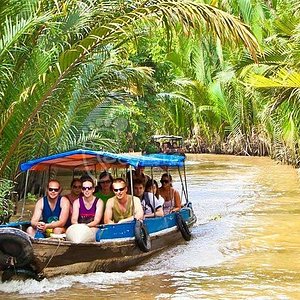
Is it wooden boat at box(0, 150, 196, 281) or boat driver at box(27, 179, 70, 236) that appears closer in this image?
wooden boat at box(0, 150, 196, 281)

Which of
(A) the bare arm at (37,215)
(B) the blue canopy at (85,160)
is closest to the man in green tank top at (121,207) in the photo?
(B) the blue canopy at (85,160)

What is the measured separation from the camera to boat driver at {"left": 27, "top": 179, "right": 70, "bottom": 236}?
31.2ft

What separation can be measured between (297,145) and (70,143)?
13331 millimetres

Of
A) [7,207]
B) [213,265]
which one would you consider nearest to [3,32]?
[7,207]

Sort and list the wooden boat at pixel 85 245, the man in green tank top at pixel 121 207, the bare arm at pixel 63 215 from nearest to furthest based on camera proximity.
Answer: the wooden boat at pixel 85 245, the bare arm at pixel 63 215, the man in green tank top at pixel 121 207

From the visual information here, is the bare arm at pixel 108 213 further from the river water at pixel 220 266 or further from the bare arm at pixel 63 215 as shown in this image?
the river water at pixel 220 266

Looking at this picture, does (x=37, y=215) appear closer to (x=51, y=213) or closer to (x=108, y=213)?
(x=51, y=213)

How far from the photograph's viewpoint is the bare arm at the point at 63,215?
950cm

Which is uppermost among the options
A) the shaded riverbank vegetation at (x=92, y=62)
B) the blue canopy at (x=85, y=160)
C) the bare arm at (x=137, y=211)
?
the shaded riverbank vegetation at (x=92, y=62)

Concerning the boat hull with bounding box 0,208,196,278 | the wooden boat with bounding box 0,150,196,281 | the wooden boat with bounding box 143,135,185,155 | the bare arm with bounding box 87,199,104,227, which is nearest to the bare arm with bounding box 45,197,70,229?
the bare arm with bounding box 87,199,104,227

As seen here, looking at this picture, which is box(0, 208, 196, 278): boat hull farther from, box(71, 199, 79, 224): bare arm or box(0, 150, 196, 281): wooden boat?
box(71, 199, 79, 224): bare arm

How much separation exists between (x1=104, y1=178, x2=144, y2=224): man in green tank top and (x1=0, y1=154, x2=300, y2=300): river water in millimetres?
777

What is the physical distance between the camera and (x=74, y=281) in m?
8.96

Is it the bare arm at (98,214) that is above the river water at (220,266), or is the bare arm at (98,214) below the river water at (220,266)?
above
